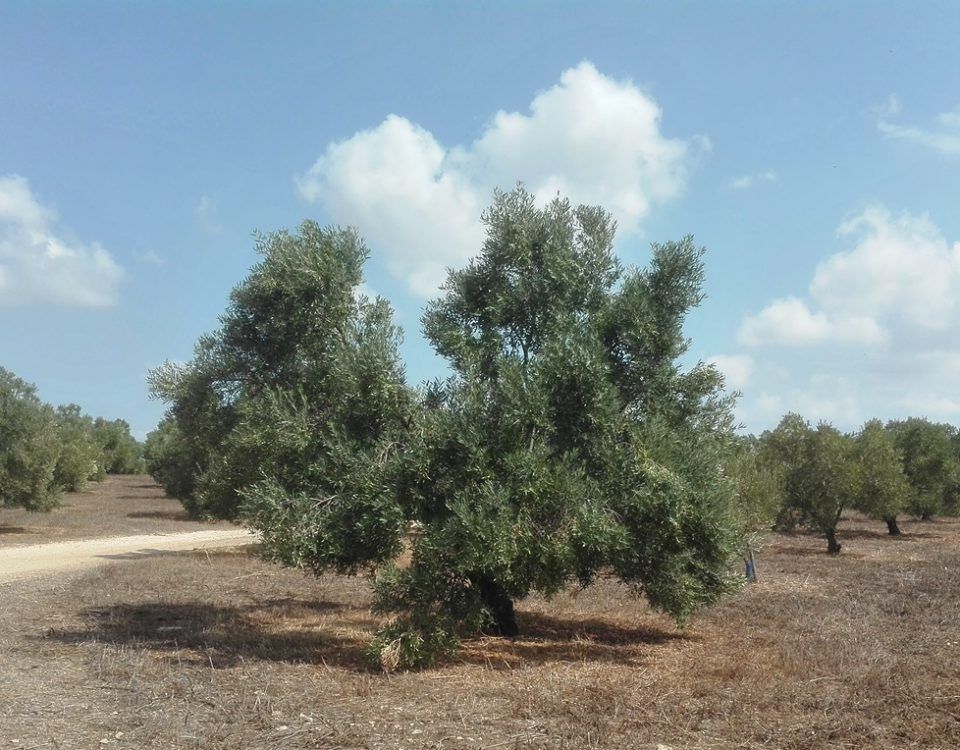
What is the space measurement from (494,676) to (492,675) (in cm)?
7

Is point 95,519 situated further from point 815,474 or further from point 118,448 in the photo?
point 118,448

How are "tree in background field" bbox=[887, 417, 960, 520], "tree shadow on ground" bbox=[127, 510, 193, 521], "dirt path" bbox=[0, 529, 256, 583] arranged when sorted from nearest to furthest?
"dirt path" bbox=[0, 529, 256, 583] < "tree in background field" bbox=[887, 417, 960, 520] < "tree shadow on ground" bbox=[127, 510, 193, 521]

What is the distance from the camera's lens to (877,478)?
36812 mm

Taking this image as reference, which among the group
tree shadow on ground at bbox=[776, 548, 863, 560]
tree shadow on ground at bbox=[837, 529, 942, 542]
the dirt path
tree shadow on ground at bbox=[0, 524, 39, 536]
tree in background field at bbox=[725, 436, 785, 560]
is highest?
tree in background field at bbox=[725, 436, 785, 560]

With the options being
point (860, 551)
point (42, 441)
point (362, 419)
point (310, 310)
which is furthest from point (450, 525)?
point (42, 441)

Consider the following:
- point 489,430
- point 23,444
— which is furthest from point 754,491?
point 23,444

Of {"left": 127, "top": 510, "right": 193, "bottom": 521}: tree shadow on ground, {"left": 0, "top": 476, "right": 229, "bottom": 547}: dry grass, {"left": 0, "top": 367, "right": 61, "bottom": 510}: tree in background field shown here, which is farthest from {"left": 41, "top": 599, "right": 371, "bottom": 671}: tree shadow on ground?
{"left": 127, "top": 510, "right": 193, "bottom": 521}: tree shadow on ground

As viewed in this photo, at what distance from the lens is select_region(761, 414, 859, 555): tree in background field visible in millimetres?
34500

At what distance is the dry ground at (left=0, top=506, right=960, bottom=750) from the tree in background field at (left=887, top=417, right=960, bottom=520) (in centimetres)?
3195

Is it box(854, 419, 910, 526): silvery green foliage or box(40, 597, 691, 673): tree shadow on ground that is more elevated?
box(854, 419, 910, 526): silvery green foliage

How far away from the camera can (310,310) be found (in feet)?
44.3

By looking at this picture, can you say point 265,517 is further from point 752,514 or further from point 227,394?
point 752,514

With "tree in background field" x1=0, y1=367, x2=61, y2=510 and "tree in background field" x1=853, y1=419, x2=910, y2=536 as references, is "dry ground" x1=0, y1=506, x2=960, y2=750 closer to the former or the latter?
"tree in background field" x1=853, y1=419, x2=910, y2=536

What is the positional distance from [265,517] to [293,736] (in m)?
3.85
